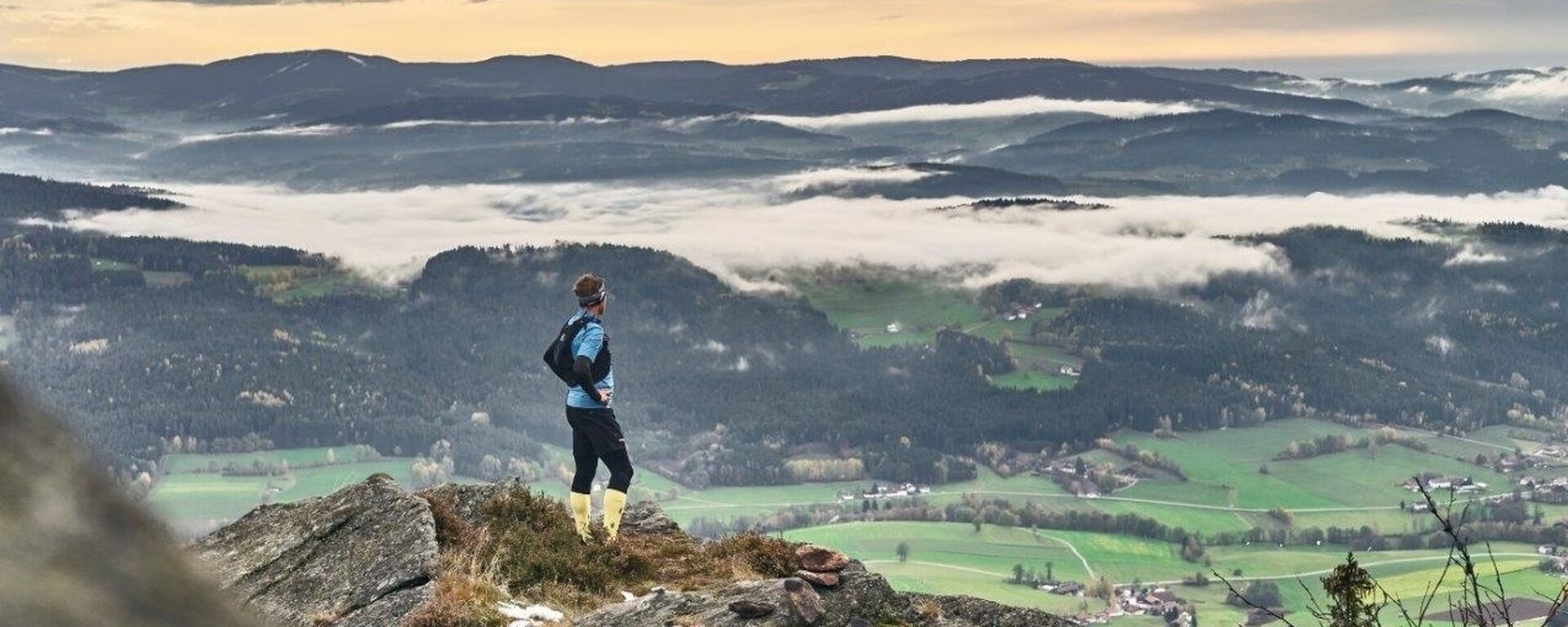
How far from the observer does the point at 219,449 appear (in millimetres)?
169875

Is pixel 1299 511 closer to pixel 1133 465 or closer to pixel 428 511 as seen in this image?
pixel 1133 465

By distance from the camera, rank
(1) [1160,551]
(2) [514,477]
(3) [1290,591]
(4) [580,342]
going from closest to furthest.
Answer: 1. (4) [580,342]
2. (2) [514,477]
3. (3) [1290,591]
4. (1) [1160,551]

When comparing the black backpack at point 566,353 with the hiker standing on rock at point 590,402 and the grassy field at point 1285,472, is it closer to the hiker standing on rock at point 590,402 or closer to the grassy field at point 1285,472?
the hiker standing on rock at point 590,402

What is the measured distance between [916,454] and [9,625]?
188m

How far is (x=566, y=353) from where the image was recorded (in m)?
13.1

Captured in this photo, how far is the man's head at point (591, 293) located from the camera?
508 inches

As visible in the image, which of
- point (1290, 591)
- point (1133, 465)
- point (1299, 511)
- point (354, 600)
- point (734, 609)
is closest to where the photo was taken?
point (734, 609)

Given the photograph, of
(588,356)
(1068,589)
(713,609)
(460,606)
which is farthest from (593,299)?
(1068,589)

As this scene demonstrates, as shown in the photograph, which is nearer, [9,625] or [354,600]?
[9,625]

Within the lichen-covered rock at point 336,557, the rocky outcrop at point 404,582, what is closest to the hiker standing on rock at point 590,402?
the rocky outcrop at point 404,582

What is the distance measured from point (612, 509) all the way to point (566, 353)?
1562mm

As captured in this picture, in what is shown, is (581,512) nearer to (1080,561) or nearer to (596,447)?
(596,447)

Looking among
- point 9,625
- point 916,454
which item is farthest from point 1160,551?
point 9,625

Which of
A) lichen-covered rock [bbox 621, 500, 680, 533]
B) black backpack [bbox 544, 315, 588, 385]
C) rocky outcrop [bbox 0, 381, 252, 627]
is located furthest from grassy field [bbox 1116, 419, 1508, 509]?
rocky outcrop [bbox 0, 381, 252, 627]
